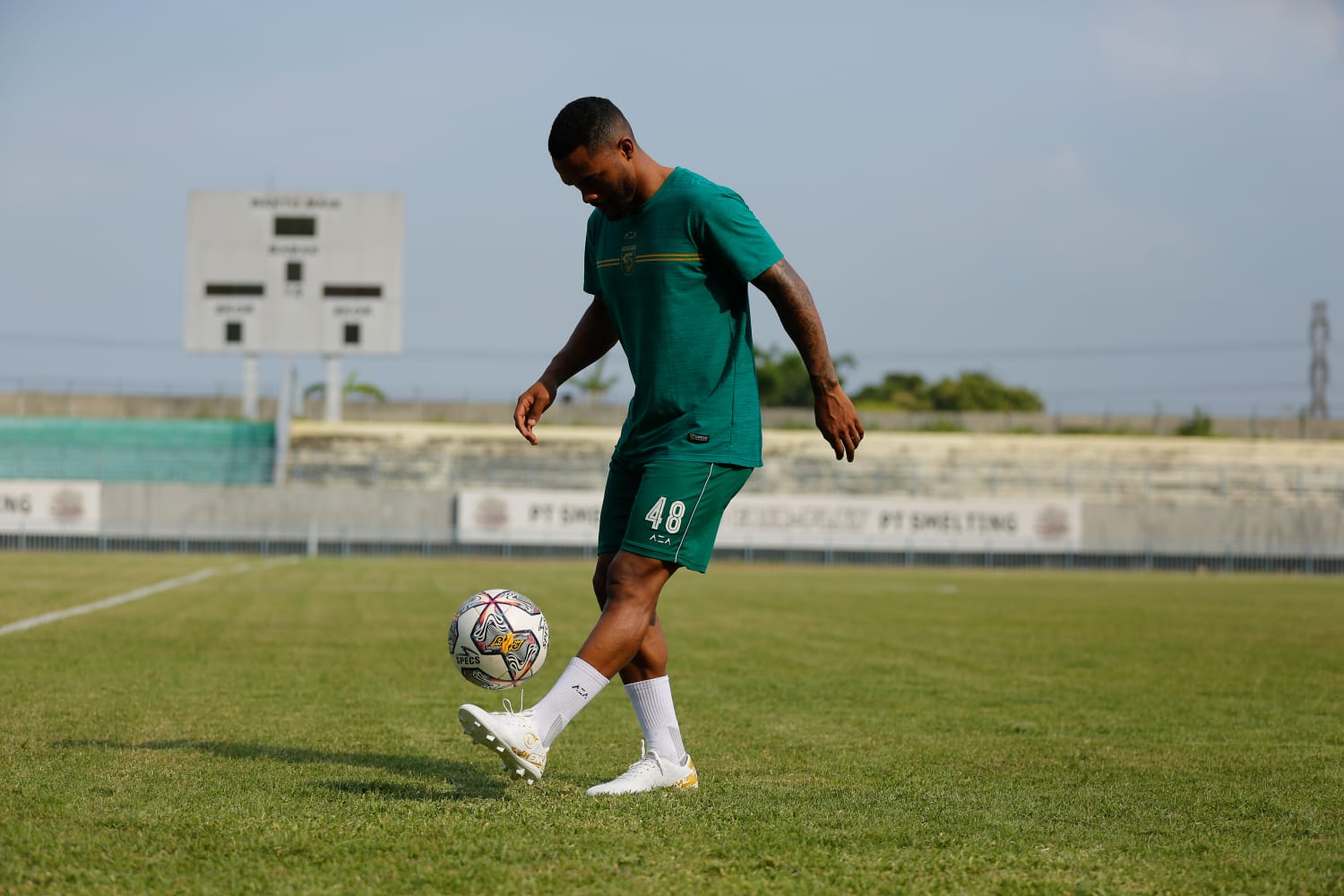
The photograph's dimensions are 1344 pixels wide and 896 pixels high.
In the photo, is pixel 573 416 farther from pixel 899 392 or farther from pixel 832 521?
pixel 899 392

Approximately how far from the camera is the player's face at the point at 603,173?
4.06 meters

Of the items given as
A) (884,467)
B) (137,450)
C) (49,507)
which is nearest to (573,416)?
(884,467)

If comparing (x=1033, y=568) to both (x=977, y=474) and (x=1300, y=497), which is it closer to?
(x=977, y=474)

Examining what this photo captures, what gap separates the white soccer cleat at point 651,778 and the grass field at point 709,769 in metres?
0.10

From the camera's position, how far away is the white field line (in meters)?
11.3

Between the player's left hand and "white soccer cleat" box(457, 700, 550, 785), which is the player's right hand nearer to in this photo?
the player's left hand

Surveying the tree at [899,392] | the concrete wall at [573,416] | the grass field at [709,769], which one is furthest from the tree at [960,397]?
the grass field at [709,769]

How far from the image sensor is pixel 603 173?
4.10 metres

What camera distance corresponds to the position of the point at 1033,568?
39031mm

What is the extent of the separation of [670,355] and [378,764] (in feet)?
6.48

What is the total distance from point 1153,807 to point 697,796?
1487 mm

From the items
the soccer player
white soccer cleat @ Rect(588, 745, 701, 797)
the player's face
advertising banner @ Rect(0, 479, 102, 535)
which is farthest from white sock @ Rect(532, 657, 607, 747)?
advertising banner @ Rect(0, 479, 102, 535)

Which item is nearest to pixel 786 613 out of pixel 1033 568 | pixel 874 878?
pixel 874 878

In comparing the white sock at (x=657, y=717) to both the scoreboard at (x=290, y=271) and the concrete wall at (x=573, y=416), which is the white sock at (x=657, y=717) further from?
the concrete wall at (x=573, y=416)
